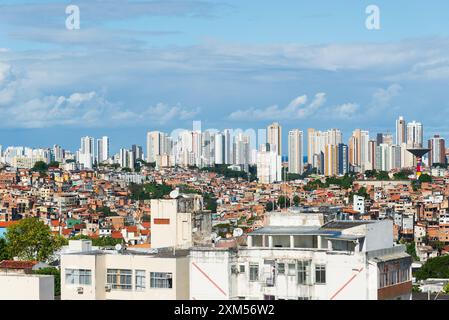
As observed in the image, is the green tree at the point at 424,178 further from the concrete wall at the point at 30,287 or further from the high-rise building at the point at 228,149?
the concrete wall at the point at 30,287

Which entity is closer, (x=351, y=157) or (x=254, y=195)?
(x=254, y=195)

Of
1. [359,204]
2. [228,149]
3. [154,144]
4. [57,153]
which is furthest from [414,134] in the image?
[359,204]

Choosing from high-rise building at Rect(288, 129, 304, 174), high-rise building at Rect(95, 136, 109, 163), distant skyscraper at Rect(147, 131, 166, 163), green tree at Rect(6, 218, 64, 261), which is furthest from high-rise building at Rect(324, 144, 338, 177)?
green tree at Rect(6, 218, 64, 261)

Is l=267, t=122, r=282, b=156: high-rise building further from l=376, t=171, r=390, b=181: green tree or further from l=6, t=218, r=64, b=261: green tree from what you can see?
l=6, t=218, r=64, b=261: green tree

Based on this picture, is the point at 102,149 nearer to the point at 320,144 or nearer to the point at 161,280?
the point at 320,144
